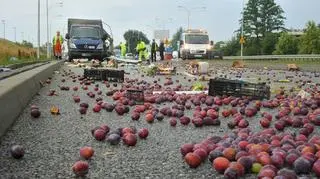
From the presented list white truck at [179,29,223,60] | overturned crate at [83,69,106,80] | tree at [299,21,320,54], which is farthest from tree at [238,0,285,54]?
overturned crate at [83,69,106,80]

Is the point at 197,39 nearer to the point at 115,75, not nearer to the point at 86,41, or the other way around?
the point at 86,41

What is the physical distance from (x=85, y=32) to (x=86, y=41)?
48.1 inches

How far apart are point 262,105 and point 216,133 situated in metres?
2.84

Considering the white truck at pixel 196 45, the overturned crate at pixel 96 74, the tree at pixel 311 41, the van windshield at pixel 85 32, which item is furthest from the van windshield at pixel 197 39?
the tree at pixel 311 41

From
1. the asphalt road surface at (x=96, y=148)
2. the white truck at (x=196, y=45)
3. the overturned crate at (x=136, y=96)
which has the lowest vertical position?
the asphalt road surface at (x=96, y=148)

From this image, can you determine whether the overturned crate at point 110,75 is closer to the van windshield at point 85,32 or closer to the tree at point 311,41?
the van windshield at point 85,32

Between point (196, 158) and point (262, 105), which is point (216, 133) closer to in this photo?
point (196, 158)

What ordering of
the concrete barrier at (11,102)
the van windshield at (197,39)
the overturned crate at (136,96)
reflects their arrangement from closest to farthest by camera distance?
the concrete barrier at (11,102) < the overturned crate at (136,96) < the van windshield at (197,39)

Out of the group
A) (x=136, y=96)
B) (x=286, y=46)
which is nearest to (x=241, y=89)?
(x=136, y=96)

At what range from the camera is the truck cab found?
41250 millimetres

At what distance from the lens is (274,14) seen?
5359 inches

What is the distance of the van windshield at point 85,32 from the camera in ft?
138

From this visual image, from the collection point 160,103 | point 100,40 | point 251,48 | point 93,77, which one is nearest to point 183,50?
point 100,40

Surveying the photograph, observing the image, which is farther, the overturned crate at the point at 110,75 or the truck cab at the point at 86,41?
the truck cab at the point at 86,41
